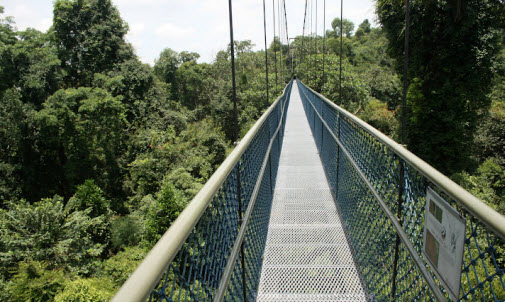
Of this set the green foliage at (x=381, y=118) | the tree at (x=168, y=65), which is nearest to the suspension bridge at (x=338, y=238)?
the green foliage at (x=381, y=118)

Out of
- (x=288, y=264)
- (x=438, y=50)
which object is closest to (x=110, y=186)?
(x=438, y=50)

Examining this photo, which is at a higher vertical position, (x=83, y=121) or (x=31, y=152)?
(x=83, y=121)

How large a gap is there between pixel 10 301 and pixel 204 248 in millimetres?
12188

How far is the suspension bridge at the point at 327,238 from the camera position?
833mm

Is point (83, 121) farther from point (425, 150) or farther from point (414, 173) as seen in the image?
point (414, 173)

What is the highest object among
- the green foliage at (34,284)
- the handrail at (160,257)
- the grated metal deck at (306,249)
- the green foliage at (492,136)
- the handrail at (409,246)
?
the handrail at (160,257)

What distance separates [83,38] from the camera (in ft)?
69.7

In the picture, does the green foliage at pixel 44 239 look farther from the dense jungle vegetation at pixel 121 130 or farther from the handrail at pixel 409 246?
the handrail at pixel 409 246

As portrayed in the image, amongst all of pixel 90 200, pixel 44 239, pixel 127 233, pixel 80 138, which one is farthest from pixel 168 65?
pixel 44 239

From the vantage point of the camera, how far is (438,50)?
13.1 m

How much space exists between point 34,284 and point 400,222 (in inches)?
464

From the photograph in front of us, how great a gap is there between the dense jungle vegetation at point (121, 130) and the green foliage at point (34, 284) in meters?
0.04

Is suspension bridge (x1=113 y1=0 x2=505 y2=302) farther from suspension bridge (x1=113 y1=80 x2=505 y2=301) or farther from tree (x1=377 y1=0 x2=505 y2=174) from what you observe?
tree (x1=377 y1=0 x2=505 y2=174)

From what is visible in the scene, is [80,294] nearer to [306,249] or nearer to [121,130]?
[306,249]
